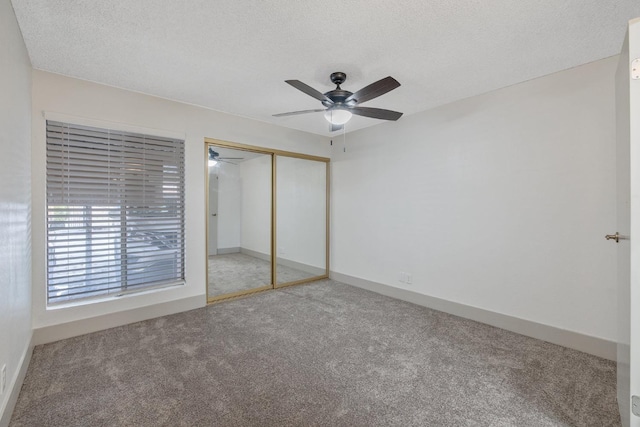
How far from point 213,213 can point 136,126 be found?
1369mm

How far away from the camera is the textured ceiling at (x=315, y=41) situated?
1.84 meters

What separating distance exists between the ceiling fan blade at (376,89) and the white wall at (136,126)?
6.49ft

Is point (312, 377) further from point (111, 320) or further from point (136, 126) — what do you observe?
point (136, 126)

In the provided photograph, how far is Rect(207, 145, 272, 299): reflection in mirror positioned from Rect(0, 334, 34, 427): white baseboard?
1757 millimetres

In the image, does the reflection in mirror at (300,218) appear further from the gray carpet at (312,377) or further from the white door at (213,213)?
the gray carpet at (312,377)

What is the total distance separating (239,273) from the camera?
14.1 feet

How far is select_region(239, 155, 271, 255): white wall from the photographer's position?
4.28 meters

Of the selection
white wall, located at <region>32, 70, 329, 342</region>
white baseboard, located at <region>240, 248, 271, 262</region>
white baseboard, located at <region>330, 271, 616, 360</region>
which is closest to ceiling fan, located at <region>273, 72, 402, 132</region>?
white wall, located at <region>32, 70, 329, 342</region>

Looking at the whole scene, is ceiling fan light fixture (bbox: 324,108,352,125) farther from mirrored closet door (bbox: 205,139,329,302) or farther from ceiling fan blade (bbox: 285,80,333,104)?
mirrored closet door (bbox: 205,139,329,302)

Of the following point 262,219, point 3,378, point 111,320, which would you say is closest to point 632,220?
point 3,378

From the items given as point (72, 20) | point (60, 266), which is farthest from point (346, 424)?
point (72, 20)

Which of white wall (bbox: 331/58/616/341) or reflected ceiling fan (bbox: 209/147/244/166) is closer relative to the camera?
white wall (bbox: 331/58/616/341)

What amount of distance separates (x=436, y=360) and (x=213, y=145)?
3.47m

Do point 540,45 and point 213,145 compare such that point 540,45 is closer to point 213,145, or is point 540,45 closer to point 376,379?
point 376,379
